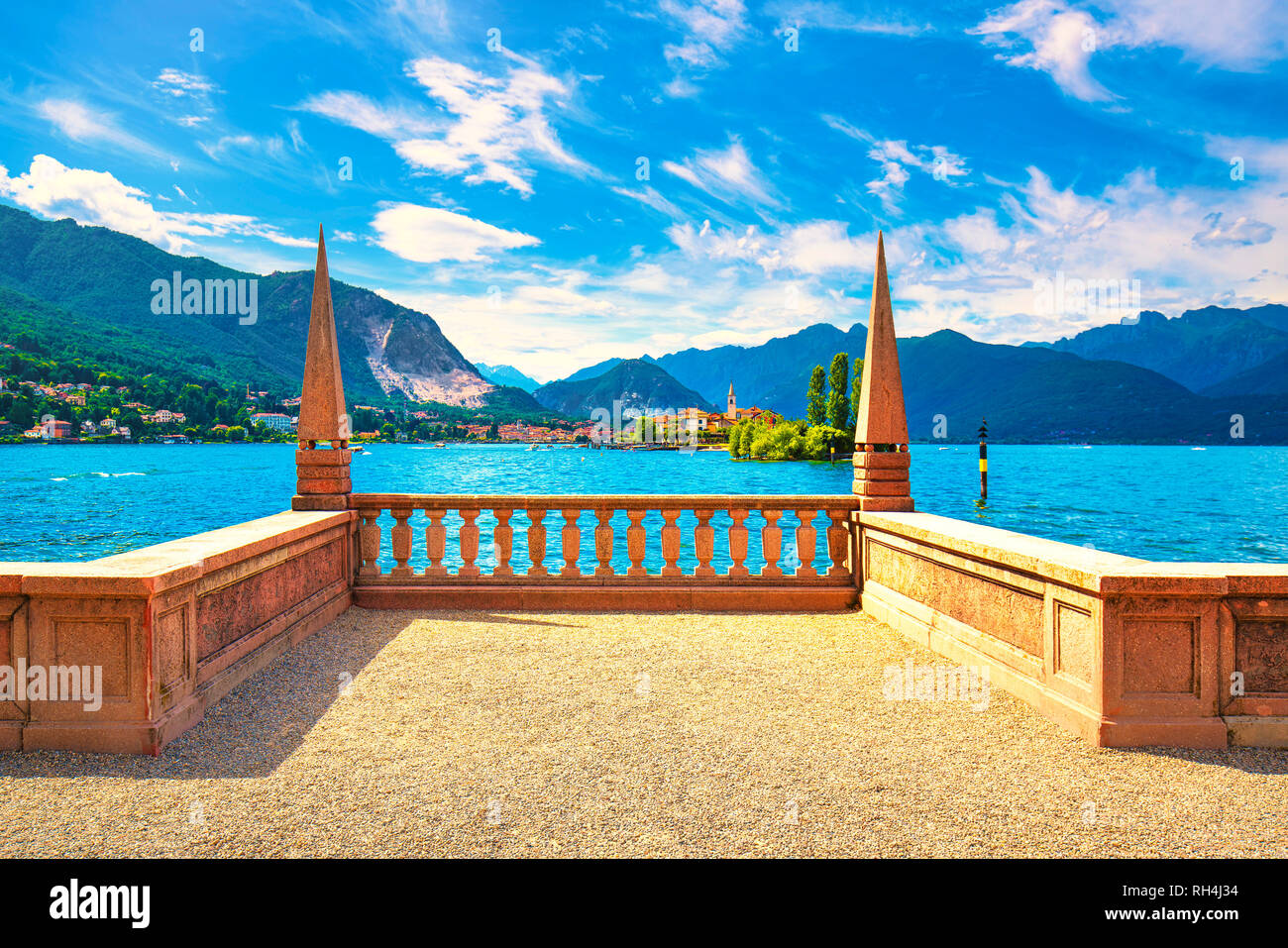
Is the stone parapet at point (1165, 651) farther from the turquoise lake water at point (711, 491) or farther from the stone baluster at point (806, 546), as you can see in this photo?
the turquoise lake water at point (711, 491)

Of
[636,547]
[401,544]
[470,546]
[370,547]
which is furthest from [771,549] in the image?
[370,547]

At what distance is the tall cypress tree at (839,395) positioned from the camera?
81250mm

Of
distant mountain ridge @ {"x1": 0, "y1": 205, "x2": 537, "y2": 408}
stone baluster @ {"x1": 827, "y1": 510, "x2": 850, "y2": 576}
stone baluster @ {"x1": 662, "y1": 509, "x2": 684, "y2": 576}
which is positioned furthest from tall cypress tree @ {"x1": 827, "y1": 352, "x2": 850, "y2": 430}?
distant mountain ridge @ {"x1": 0, "y1": 205, "x2": 537, "y2": 408}

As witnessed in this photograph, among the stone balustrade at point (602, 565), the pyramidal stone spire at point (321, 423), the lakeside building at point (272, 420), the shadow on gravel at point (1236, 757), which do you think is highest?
the lakeside building at point (272, 420)

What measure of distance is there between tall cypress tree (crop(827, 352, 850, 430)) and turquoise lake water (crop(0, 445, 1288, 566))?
24.3 feet

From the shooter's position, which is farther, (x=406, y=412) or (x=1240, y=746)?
(x=406, y=412)

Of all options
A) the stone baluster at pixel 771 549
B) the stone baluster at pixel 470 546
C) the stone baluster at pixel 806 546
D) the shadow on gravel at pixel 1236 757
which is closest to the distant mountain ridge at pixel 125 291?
the stone baluster at pixel 470 546

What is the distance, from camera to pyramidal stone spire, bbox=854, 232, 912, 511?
8203 millimetres

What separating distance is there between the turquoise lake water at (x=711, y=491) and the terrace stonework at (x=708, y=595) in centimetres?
1929

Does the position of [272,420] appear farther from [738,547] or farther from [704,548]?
[738,547]

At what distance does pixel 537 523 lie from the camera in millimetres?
8492
